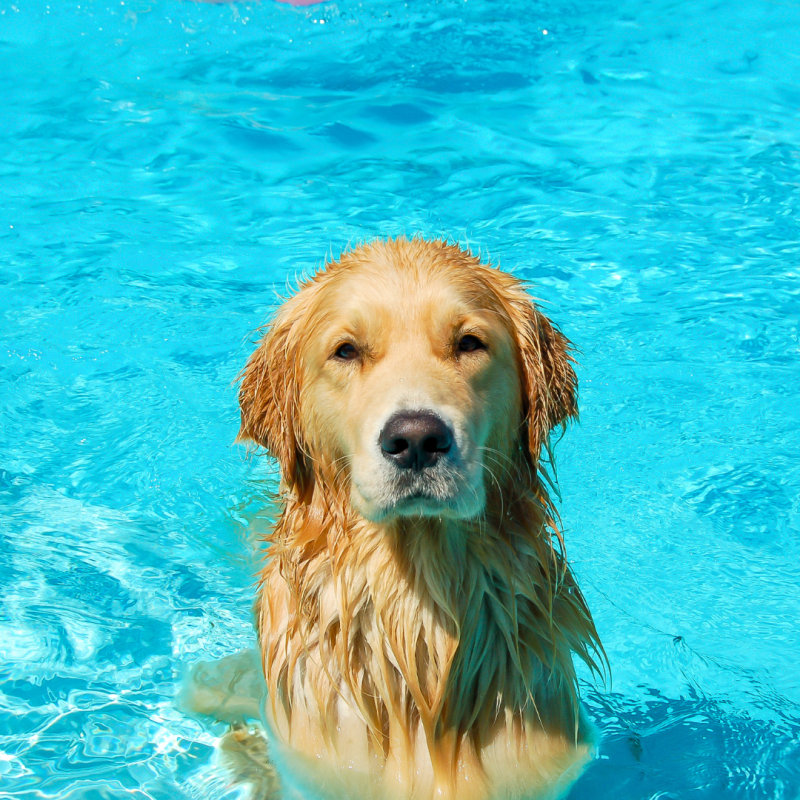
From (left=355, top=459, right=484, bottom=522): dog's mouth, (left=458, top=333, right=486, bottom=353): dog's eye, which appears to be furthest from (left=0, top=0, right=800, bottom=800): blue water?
(left=458, top=333, right=486, bottom=353): dog's eye

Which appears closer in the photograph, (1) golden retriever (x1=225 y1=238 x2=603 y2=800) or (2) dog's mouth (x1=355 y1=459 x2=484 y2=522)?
(2) dog's mouth (x1=355 y1=459 x2=484 y2=522)

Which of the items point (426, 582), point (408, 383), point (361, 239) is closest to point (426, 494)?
point (408, 383)

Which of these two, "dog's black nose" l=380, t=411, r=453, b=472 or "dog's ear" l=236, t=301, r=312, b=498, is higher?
"dog's black nose" l=380, t=411, r=453, b=472

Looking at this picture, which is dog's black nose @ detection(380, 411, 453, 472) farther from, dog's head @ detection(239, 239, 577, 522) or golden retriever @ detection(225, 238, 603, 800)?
golden retriever @ detection(225, 238, 603, 800)

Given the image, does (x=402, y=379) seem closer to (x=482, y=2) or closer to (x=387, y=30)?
(x=387, y=30)

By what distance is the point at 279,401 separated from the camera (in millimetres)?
4219

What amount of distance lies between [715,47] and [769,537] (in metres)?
8.01

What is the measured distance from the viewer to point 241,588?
5.69 m

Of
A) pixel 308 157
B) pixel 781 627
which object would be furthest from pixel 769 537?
pixel 308 157

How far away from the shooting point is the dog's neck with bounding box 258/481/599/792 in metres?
3.96

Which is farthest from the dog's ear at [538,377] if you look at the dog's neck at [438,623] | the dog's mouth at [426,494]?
the dog's mouth at [426,494]

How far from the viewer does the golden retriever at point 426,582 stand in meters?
3.84

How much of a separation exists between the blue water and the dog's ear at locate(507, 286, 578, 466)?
4.64 feet

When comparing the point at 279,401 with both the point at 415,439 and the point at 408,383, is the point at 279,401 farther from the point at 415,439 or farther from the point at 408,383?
the point at 415,439
